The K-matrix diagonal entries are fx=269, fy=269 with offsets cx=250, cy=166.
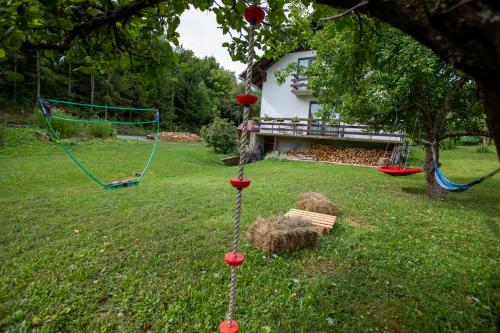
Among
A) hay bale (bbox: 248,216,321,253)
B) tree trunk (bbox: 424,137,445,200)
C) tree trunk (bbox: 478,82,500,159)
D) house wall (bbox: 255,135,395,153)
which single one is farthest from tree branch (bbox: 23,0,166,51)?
house wall (bbox: 255,135,395,153)

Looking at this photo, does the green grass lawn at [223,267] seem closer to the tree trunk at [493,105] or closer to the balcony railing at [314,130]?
the tree trunk at [493,105]

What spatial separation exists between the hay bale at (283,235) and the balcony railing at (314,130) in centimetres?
1170

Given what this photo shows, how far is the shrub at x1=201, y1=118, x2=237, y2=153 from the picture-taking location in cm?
1734

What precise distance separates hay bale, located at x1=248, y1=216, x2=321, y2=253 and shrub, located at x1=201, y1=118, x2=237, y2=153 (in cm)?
1362

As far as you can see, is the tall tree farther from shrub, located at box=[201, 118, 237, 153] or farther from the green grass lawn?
shrub, located at box=[201, 118, 237, 153]

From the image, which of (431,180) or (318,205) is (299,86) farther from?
(318,205)

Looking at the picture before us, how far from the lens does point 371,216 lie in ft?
18.1

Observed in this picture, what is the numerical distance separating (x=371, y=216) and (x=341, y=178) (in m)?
4.35

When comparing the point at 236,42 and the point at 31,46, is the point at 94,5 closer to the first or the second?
the point at 31,46

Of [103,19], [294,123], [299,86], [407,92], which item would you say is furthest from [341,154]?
[103,19]

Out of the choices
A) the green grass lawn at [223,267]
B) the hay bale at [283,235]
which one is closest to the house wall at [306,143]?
the green grass lawn at [223,267]

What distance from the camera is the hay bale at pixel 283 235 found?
3725 millimetres

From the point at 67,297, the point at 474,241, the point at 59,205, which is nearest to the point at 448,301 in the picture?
the point at 474,241

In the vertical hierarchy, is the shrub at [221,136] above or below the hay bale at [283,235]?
above
